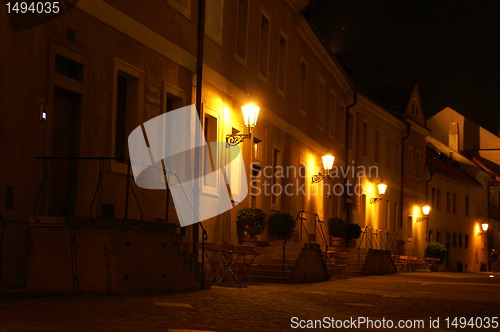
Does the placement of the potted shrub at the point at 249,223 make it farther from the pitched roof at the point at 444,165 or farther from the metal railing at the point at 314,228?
the pitched roof at the point at 444,165

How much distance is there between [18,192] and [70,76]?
2.46 m

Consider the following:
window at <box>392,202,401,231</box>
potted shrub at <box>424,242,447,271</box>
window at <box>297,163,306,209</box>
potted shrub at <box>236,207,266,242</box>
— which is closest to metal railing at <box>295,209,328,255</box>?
window at <box>297,163,306,209</box>

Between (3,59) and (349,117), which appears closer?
(3,59)

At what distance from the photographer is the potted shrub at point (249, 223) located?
20.5 meters

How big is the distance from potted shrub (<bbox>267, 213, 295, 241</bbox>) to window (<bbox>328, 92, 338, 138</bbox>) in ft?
35.1

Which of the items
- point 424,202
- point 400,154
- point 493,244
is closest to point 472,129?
point 493,244

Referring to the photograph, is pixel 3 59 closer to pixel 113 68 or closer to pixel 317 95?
pixel 113 68

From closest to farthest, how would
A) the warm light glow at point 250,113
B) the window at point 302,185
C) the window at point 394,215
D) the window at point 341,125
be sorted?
1. the warm light glow at point 250,113
2. the window at point 302,185
3. the window at point 341,125
4. the window at point 394,215

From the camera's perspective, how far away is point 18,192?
1191 cm

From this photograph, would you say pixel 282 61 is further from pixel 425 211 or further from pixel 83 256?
pixel 425 211

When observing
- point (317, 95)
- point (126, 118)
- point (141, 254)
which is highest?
point (317, 95)

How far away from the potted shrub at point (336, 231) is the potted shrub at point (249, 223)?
35.5 ft

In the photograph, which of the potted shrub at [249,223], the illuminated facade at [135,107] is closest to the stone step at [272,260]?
the potted shrub at [249,223]

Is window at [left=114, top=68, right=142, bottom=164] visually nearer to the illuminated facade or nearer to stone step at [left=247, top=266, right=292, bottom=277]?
the illuminated facade
